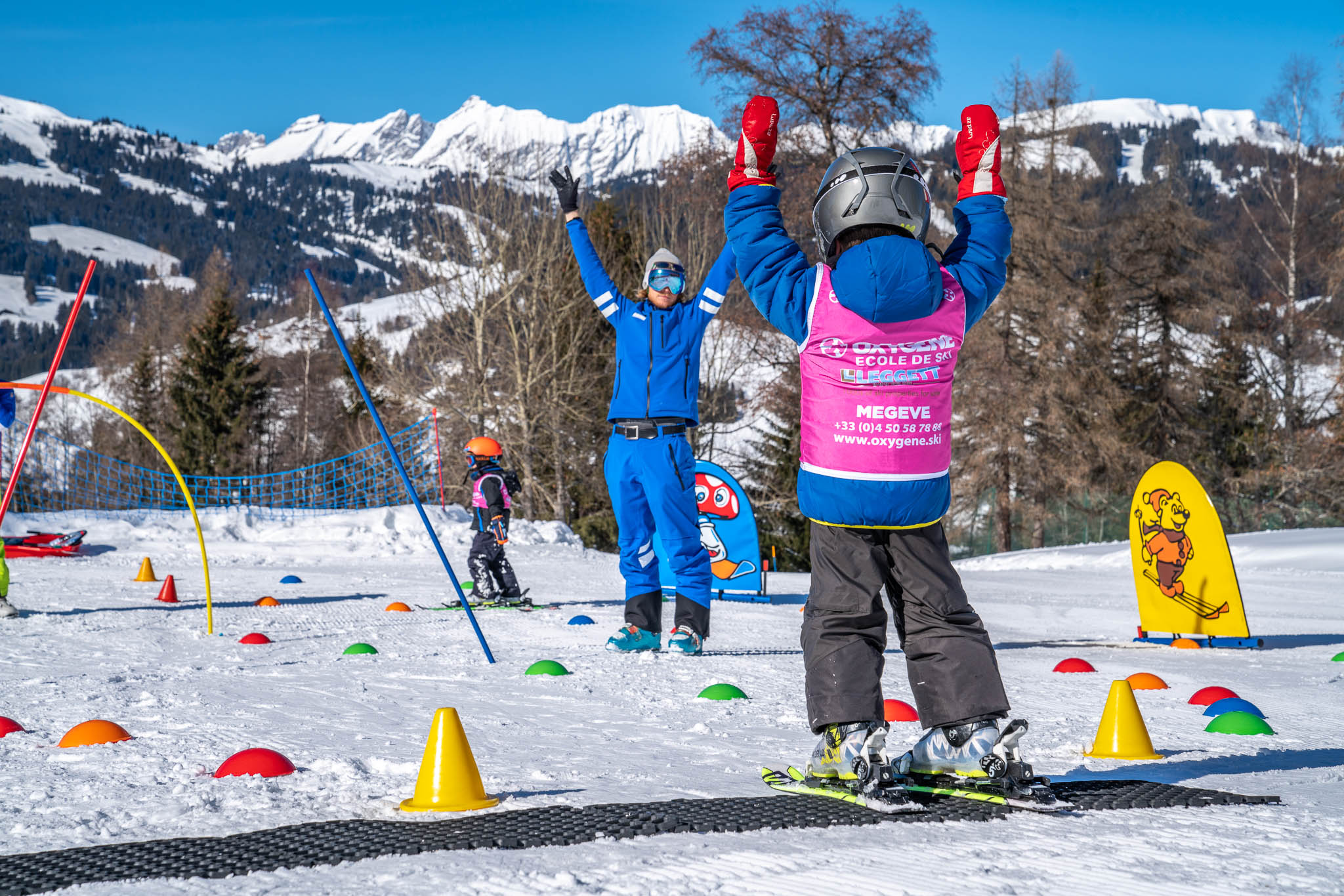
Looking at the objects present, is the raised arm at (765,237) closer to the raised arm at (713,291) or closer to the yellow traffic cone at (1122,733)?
the yellow traffic cone at (1122,733)

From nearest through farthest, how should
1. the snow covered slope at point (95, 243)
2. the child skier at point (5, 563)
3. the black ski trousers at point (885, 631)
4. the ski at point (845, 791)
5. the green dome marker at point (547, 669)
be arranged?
1. the ski at point (845, 791)
2. the black ski trousers at point (885, 631)
3. the green dome marker at point (547, 669)
4. the child skier at point (5, 563)
5. the snow covered slope at point (95, 243)

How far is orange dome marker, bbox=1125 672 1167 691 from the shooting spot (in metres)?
5.37

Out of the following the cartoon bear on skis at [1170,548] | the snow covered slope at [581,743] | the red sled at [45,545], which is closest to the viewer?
the snow covered slope at [581,743]

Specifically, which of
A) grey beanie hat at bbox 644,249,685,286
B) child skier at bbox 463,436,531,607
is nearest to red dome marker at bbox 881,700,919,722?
grey beanie hat at bbox 644,249,685,286

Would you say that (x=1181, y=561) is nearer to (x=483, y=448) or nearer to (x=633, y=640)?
(x=633, y=640)

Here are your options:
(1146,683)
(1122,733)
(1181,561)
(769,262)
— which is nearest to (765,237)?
(769,262)

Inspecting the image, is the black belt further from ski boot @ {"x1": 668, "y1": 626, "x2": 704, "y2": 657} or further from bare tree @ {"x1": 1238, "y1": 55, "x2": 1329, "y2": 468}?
bare tree @ {"x1": 1238, "y1": 55, "x2": 1329, "y2": 468}

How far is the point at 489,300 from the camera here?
97.9ft

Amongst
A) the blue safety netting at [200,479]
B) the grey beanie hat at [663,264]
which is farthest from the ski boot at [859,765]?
the blue safety netting at [200,479]

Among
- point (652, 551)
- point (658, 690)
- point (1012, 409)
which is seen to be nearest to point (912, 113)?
point (1012, 409)

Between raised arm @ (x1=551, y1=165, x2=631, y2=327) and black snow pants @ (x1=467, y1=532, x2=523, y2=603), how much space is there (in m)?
3.38

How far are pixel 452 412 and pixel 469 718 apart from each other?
Result: 85.2 feet

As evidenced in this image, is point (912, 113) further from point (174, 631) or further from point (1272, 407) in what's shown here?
point (174, 631)

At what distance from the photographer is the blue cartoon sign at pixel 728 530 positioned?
1021 cm
